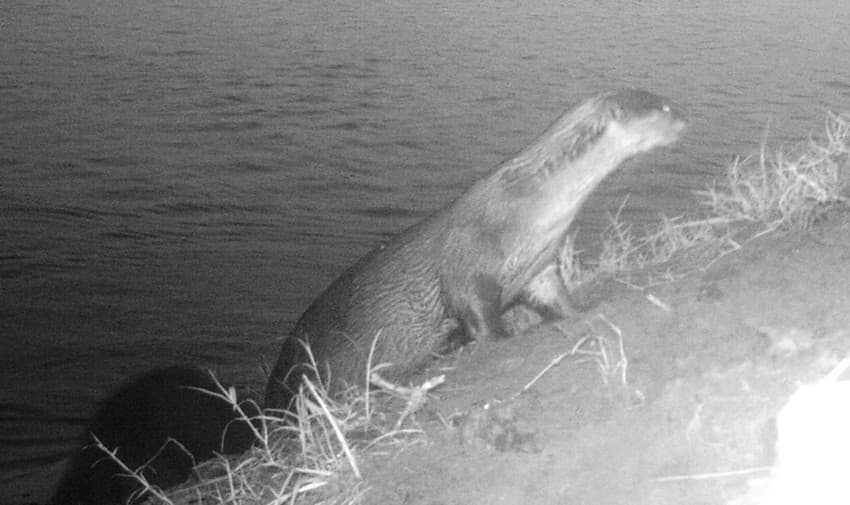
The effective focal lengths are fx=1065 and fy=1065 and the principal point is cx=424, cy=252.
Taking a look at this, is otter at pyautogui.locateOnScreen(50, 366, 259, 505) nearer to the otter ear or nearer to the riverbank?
the riverbank

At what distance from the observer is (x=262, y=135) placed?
9930 mm

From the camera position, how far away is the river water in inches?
255

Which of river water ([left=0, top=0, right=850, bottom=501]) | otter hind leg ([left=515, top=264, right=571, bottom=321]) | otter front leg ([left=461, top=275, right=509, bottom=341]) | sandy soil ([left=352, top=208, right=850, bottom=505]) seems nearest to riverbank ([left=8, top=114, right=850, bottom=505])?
sandy soil ([left=352, top=208, right=850, bottom=505])

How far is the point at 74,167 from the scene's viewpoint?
8789 millimetres

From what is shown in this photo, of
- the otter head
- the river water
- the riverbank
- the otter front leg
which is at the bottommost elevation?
the river water

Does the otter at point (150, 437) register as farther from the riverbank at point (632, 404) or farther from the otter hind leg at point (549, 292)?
the riverbank at point (632, 404)

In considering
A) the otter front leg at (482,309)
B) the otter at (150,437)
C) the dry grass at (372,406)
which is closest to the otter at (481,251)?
the otter front leg at (482,309)

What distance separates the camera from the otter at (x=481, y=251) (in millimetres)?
3801

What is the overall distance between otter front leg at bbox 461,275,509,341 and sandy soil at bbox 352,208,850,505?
1.81ft

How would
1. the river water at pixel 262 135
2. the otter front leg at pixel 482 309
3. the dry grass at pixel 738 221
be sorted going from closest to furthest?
the dry grass at pixel 738 221, the otter front leg at pixel 482 309, the river water at pixel 262 135

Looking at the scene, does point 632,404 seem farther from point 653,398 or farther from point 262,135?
point 262,135

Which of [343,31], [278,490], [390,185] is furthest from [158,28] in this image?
[278,490]

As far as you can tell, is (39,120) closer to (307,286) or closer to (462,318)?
(307,286)

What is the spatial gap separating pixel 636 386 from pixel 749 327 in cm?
35
